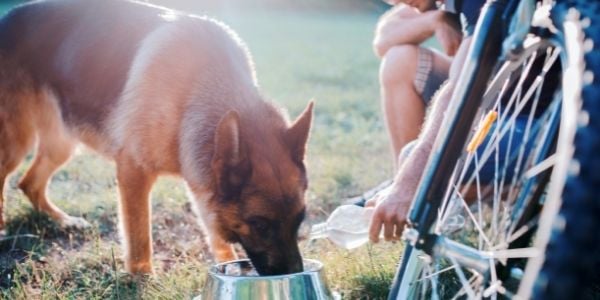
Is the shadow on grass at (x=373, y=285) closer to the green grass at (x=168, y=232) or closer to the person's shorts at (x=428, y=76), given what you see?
the green grass at (x=168, y=232)

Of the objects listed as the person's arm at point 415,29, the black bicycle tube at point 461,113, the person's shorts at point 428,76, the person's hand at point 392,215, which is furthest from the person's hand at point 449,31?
the black bicycle tube at point 461,113

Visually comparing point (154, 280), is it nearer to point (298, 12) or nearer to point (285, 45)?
point (285, 45)

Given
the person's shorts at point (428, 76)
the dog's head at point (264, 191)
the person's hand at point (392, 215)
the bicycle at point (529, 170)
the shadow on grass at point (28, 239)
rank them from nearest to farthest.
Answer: the bicycle at point (529, 170)
the person's hand at point (392, 215)
the dog's head at point (264, 191)
the shadow on grass at point (28, 239)
the person's shorts at point (428, 76)

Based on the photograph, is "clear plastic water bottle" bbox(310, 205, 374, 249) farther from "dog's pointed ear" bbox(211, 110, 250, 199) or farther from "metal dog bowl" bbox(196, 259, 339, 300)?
"dog's pointed ear" bbox(211, 110, 250, 199)

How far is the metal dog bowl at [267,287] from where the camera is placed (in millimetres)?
2508

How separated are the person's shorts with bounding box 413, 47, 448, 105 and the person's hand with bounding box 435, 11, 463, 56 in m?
0.17

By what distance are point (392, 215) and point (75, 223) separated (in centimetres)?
286

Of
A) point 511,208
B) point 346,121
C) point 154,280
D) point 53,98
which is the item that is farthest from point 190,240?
point 346,121

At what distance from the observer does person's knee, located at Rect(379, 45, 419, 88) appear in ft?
13.8

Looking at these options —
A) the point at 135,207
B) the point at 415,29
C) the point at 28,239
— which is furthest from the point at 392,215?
the point at 28,239

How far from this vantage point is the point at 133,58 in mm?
4012

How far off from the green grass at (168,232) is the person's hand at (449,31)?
3.65 ft

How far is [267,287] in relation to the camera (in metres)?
2.52

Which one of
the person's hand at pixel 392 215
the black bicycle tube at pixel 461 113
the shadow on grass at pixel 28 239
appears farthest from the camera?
the shadow on grass at pixel 28 239
